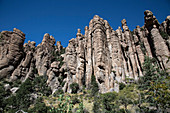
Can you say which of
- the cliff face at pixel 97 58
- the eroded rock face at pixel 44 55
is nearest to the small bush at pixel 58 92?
the cliff face at pixel 97 58

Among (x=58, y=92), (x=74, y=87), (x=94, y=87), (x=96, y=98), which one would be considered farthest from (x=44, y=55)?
(x=96, y=98)

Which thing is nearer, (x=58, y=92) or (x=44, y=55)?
(x=58, y=92)

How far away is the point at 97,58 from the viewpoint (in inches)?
1412

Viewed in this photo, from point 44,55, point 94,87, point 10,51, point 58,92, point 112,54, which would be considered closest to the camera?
point 94,87

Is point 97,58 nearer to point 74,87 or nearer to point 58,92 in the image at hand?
point 74,87

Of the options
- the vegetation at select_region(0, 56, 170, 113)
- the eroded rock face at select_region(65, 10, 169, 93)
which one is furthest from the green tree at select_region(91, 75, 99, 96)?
the eroded rock face at select_region(65, 10, 169, 93)

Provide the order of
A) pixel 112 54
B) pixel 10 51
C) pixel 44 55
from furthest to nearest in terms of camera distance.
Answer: pixel 44 55
pixel 112 54
pixel 10 51

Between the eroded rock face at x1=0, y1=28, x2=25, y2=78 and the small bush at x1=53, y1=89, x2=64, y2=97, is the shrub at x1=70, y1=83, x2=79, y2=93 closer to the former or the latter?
the small bush at x1=53, y1=89, x2=64, y2=97

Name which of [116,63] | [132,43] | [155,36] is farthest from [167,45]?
[116,63]

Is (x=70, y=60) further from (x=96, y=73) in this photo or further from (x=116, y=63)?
(x=116, y=63)

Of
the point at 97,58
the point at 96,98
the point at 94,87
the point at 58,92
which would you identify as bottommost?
the point at 96,98

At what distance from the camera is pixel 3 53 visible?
3722 cm

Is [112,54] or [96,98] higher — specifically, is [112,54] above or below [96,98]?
above

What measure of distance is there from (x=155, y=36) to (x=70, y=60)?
33112 millimetres
